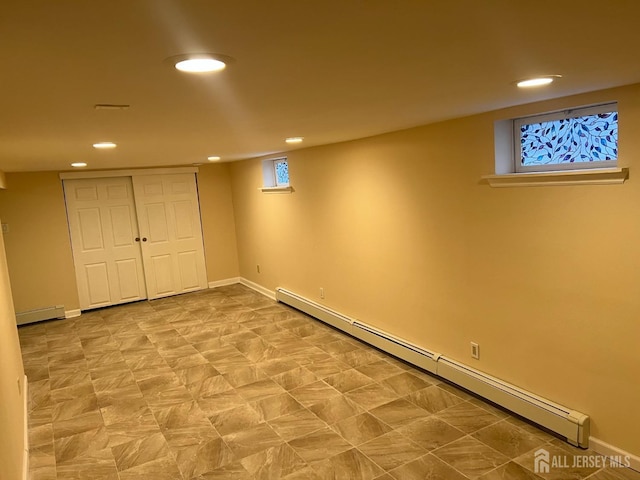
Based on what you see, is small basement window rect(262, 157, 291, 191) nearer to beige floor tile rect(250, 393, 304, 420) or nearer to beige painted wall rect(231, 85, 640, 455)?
beige painted wall rect(231, 85, 640, 455)

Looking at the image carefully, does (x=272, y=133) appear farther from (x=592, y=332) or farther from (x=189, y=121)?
(x=592, y=332)

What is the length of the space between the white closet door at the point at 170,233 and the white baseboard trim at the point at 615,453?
603 cm

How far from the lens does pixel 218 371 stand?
4262 millimetres

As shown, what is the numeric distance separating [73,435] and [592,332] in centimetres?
358

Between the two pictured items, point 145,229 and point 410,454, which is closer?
point 410,454

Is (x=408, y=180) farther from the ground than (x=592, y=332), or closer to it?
farther from the ground

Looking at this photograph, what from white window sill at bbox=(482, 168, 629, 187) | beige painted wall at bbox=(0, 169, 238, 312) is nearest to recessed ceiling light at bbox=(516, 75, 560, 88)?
white window sill at bbox=(482, 168, 629, 187)

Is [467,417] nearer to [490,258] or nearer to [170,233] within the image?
[490,258]

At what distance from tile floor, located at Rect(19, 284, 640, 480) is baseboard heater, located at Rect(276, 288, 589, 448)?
0.27 feet

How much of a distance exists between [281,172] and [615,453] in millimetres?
4784

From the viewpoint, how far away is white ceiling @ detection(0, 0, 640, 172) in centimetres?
102

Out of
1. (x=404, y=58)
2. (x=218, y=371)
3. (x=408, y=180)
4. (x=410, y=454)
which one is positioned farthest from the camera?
(x=218, y=371)

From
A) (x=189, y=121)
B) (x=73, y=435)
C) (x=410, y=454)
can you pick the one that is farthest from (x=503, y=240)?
(x=73, y=435)

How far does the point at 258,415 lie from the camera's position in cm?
343
